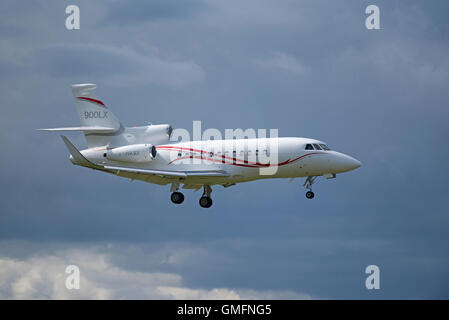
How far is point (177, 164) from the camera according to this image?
55.9 m

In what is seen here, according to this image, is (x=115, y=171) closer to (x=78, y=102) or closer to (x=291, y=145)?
(x=78, y=102)

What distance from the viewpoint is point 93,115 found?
6000cm

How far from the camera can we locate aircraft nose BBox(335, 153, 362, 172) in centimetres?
5359

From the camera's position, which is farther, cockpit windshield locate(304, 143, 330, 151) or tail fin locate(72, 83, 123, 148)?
tail fin locate(72, 83, 123, 148)

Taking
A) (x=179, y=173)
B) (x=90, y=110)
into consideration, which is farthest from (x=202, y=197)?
(x=90, y=110)

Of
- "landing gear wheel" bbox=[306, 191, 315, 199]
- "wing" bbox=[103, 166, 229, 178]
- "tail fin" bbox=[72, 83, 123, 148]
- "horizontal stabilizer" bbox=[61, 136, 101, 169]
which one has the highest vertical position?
"tail fin" bbox=[72, 83, 123, 148]

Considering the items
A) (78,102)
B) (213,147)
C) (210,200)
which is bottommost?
(210,200)

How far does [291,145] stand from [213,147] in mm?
5728

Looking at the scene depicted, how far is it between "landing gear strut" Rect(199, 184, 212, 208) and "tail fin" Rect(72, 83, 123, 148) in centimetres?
841

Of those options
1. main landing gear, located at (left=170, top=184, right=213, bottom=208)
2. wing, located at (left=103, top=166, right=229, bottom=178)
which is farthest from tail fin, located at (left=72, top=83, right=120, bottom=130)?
main landing gear, located at (left=170, top=184, right=213, bottom=208)

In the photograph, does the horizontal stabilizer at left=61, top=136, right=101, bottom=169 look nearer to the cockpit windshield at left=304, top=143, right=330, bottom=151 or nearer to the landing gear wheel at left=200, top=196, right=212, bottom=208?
the landing gear wheel at left=200, top=196, right=212, bottom=208

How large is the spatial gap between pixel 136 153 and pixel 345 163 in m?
15.1

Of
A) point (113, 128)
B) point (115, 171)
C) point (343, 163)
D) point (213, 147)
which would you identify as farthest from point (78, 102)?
point (343, 163)

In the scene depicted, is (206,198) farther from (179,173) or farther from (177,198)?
(179,173)
